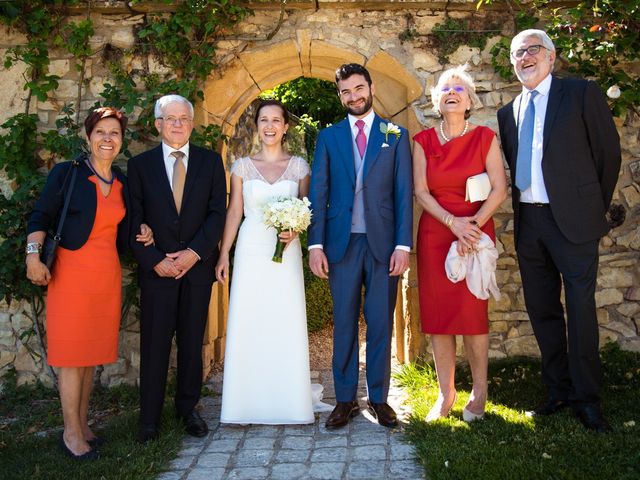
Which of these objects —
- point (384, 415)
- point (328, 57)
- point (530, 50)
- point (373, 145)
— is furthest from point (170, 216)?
point (530, 50)

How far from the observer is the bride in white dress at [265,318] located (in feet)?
13.3

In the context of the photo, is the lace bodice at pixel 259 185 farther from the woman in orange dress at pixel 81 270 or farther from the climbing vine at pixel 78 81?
the climbing vine at pixel 78 81

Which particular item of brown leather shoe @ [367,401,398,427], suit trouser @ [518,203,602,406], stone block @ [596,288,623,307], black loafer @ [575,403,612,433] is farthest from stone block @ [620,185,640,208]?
brown leather shoe @ [367,401,398,427]

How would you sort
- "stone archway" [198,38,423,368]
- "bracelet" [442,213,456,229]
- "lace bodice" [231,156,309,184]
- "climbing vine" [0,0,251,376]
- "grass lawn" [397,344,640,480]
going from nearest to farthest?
"grass lawn" [397,344,640,480], "bracelet" [442,213,456,229], "lace bodice" [231,156,309,184], "climbing vine" [0,0,251,376], "stone archway" [198,38,423,368]

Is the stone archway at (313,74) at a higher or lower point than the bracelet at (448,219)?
higher

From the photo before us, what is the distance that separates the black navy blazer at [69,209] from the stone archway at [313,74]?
1.55m

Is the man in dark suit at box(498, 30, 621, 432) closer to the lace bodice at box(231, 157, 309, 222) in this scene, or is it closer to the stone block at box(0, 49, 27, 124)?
the lace bodice at box(231, 157, 309, 222)

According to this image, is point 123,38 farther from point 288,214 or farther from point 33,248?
point 288,214

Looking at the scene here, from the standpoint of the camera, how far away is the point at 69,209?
370 cm

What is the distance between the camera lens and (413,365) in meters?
5.04

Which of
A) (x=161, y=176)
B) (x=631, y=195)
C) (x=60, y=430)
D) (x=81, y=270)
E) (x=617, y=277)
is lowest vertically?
(x=60, y=430)

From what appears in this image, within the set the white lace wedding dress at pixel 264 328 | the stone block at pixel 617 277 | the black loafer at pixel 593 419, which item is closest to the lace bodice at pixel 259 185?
the white lace wedding dress at pixel 264 328

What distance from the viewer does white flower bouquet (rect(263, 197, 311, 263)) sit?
12.4 feet

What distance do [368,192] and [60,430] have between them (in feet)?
8.44
